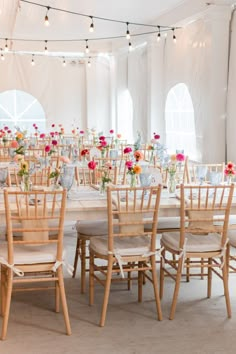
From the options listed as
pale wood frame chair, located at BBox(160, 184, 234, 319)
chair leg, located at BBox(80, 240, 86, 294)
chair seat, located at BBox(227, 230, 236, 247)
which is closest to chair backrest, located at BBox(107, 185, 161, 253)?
pale wood frame chair, located at BBox(160, 184, 234, 319)

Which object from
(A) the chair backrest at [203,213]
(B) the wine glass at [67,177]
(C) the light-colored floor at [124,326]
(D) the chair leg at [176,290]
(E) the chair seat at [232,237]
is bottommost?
(C) the light-colored floor at [124,326]

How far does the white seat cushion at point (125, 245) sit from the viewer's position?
3.63m

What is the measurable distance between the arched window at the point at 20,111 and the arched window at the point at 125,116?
2.05 meters

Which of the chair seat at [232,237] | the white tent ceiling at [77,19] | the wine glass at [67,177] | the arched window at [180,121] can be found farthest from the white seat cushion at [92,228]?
the arched window at [180,121]

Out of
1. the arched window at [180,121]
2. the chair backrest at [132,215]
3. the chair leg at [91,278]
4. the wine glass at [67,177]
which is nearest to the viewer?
the chair backrest at [132,215]

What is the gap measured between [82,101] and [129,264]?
9.42m

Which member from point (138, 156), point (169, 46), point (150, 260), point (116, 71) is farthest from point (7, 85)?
point (150, 260)

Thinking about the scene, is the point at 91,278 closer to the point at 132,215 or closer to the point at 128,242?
the point at 128,242

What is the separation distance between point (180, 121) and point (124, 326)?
581 cm

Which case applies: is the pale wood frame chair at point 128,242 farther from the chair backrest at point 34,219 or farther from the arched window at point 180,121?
the arched window at point 180,121

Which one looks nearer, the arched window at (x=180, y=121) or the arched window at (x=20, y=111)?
the arched window at (x=180, y=121)

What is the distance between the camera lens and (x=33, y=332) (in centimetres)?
347

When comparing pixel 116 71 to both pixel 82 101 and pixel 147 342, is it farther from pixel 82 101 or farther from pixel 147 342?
pixel 147 342

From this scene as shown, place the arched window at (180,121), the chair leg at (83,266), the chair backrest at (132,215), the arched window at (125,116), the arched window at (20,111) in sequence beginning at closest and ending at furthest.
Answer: the chair backrest at (132,215)
the chair leg at (83,266)
the arched window at (180,121)
the arched window at (125,116)
the arched window at (20,111)
